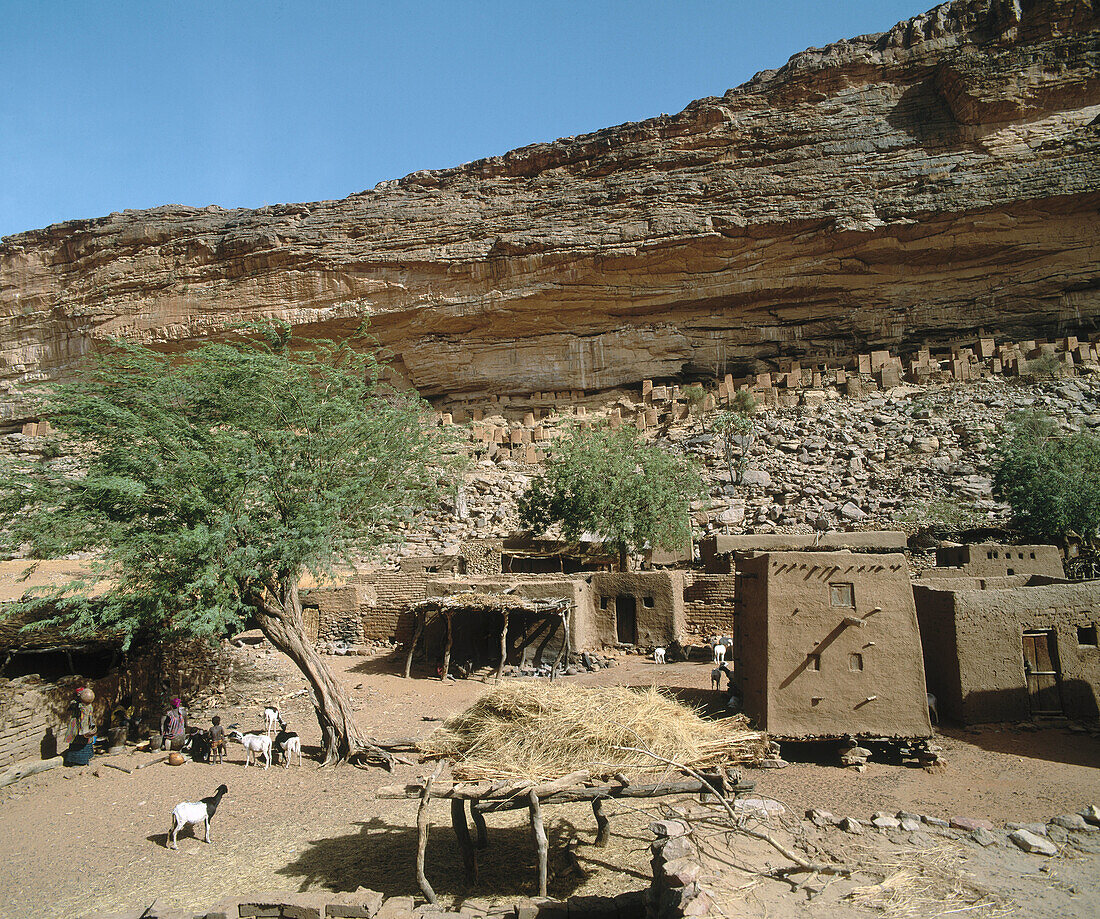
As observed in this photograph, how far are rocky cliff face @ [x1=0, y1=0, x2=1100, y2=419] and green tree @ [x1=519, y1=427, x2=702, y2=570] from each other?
17.5 m

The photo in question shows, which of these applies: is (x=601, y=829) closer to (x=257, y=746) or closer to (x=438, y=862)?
(x=438, y=862)

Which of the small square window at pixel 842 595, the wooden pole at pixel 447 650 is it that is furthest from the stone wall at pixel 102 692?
the small square window at pixel 842 595

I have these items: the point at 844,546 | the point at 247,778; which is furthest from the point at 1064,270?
the point at 247,778

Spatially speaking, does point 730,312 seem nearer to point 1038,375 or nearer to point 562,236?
point 562,236

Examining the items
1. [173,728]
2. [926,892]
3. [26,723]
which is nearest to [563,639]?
[173,728]

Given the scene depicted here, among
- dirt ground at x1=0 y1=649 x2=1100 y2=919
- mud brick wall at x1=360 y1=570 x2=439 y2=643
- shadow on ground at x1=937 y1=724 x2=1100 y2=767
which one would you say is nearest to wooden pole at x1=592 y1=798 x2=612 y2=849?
dirt ground at x1=0 y1=649 x2=1100 y2=919

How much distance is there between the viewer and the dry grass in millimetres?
5227

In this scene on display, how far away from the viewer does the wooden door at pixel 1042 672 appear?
10070mm

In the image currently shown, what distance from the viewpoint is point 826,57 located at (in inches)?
1489

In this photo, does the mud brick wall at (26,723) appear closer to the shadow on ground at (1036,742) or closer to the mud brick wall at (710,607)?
the mud brick wall at (710,607)

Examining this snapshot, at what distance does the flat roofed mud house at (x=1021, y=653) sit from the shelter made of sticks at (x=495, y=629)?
746 cm

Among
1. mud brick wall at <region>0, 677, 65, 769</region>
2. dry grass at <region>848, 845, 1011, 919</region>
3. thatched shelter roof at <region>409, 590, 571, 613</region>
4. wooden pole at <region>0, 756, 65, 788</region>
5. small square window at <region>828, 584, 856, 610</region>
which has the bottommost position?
wooden pole at <region>0, 756, 65, 788</region>

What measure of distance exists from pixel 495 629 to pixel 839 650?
8.41 meters

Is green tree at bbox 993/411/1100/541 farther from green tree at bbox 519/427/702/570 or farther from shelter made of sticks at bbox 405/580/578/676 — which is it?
shelter made of sticks at bbox 405/580/578/676
